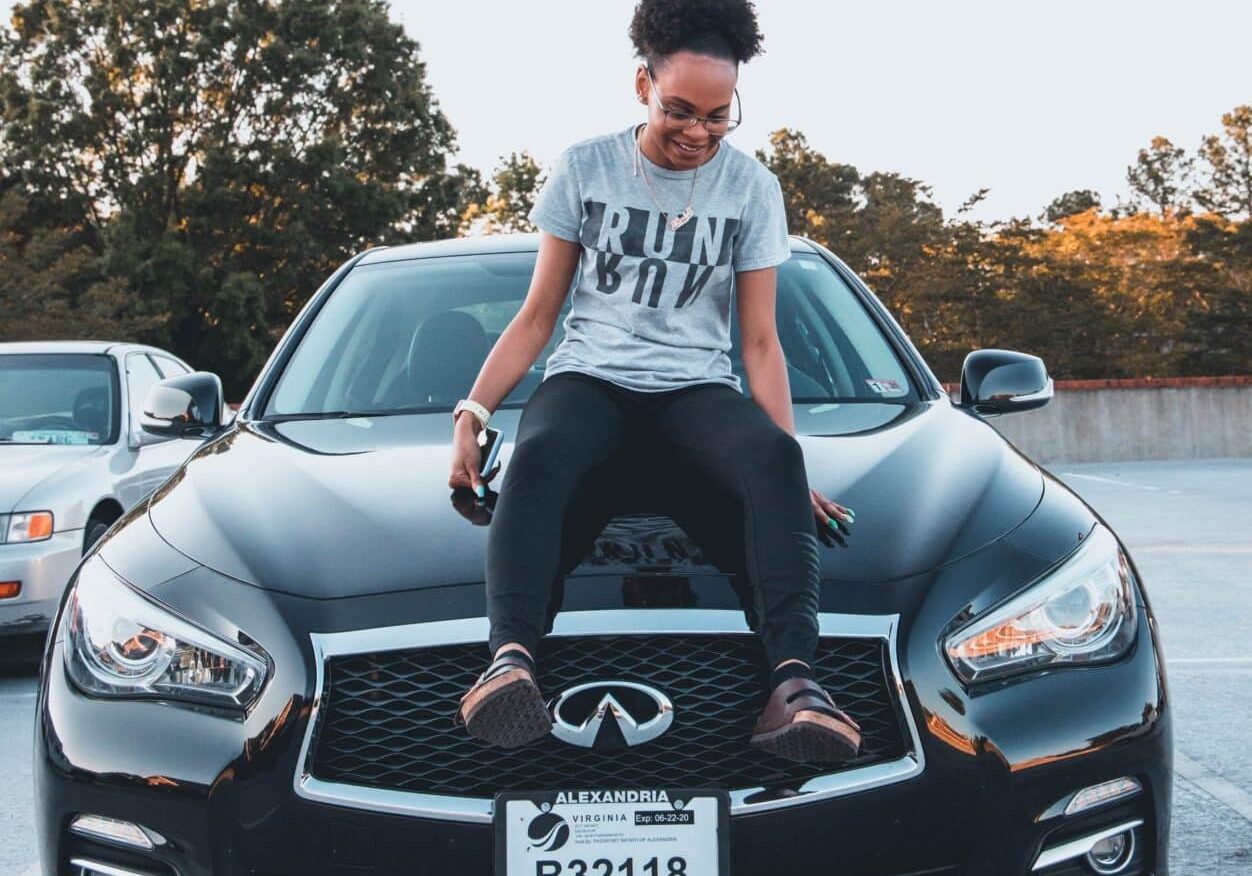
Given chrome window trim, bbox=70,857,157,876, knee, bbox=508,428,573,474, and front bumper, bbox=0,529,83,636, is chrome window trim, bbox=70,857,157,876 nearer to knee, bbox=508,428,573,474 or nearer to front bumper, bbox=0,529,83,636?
knee, bbox=508,428,573,474

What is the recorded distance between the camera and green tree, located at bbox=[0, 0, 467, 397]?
113 feet

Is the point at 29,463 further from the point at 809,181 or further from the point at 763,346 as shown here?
the point at 809,181

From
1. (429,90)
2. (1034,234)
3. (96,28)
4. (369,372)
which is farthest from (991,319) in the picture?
(369,372)

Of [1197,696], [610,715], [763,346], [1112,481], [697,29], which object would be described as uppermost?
[697,29]

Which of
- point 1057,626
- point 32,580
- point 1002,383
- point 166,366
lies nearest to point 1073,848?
point 1057,626

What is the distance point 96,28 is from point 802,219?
73.1ft

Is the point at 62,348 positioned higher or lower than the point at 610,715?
lower

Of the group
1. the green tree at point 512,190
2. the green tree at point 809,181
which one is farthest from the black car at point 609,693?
the green tree at point 512,190

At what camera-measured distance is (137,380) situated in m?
8.72

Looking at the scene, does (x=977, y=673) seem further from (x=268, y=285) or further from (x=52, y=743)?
(x=268, y=285)

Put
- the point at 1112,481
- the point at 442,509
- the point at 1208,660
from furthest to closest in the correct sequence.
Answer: the point at 1112,481, the point at 1208,660, the point at 442,509

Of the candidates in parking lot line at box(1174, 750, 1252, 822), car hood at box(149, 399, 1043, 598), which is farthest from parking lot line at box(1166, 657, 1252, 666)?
car hood at box(149, 399, 1043, 598)

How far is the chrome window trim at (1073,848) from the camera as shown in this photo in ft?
7.60

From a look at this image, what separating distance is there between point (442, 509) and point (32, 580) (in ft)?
14.1
